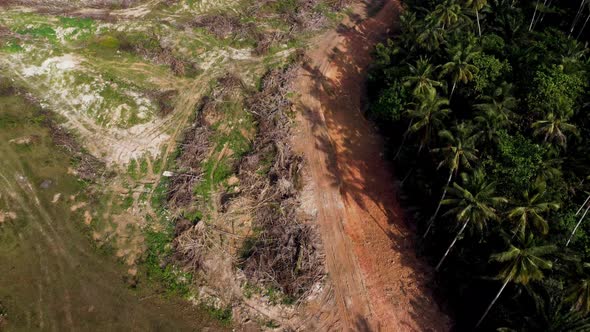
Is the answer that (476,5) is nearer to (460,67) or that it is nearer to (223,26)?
(460,67)

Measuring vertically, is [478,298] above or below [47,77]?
below

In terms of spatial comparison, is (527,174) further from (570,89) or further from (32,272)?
(32,272)

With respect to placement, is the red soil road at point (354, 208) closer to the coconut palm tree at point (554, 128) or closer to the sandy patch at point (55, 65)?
the coconut palm tree at point (554, 128)

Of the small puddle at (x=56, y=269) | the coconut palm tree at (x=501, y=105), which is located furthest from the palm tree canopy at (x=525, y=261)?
the small puddle at (x=56, y=269)

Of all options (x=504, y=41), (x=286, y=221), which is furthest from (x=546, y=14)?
(x=286, y=221)

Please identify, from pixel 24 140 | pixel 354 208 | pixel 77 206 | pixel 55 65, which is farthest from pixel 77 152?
pixel 354 208

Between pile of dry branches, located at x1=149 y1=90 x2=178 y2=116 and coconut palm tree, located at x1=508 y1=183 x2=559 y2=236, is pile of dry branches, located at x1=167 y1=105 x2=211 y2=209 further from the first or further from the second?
coconut palm tree, located at x1=508 y1=183 x2=559 y2=236

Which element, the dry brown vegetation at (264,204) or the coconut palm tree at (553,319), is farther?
the dry brown vegetation at (264,204)
